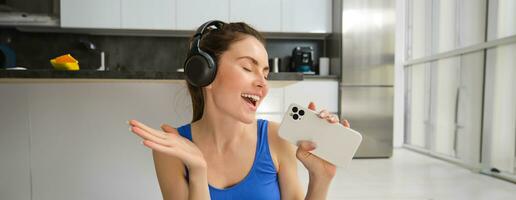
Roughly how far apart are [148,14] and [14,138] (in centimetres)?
267

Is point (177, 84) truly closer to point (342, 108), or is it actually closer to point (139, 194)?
point (139, 194)

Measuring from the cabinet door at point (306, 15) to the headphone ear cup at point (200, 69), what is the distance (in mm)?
3371

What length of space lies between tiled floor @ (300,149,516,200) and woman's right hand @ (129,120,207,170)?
1.72 m

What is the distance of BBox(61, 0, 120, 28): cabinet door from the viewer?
3.75 meters

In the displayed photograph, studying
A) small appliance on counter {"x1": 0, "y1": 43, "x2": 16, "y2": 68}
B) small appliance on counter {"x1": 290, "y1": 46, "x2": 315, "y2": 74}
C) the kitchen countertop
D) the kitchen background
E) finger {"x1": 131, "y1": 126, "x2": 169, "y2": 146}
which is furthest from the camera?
small appliance on counter {"x1": 290, "y1": 46, "x2": 315, "y2": 74}

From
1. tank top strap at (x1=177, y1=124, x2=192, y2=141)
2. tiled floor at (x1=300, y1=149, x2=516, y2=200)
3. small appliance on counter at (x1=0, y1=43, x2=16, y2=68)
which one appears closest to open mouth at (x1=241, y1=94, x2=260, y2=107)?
tank top strap at (x1=177, y1=124, x2=192, y2=141)

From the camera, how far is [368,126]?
407 centimetres

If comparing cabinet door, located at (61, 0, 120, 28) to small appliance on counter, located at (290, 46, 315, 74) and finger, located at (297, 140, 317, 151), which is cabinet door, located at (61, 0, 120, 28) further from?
finger, located at (297, 140, 317, 151)

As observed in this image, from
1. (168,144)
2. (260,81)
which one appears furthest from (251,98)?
(168,144)

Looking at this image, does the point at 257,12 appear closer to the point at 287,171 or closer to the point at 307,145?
the point at 287,171

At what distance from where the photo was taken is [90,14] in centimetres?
378

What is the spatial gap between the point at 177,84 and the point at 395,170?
8.42 feet

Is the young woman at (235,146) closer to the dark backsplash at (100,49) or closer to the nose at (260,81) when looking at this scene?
the nose at (260,81)

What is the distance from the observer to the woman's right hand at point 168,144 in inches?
26.5
